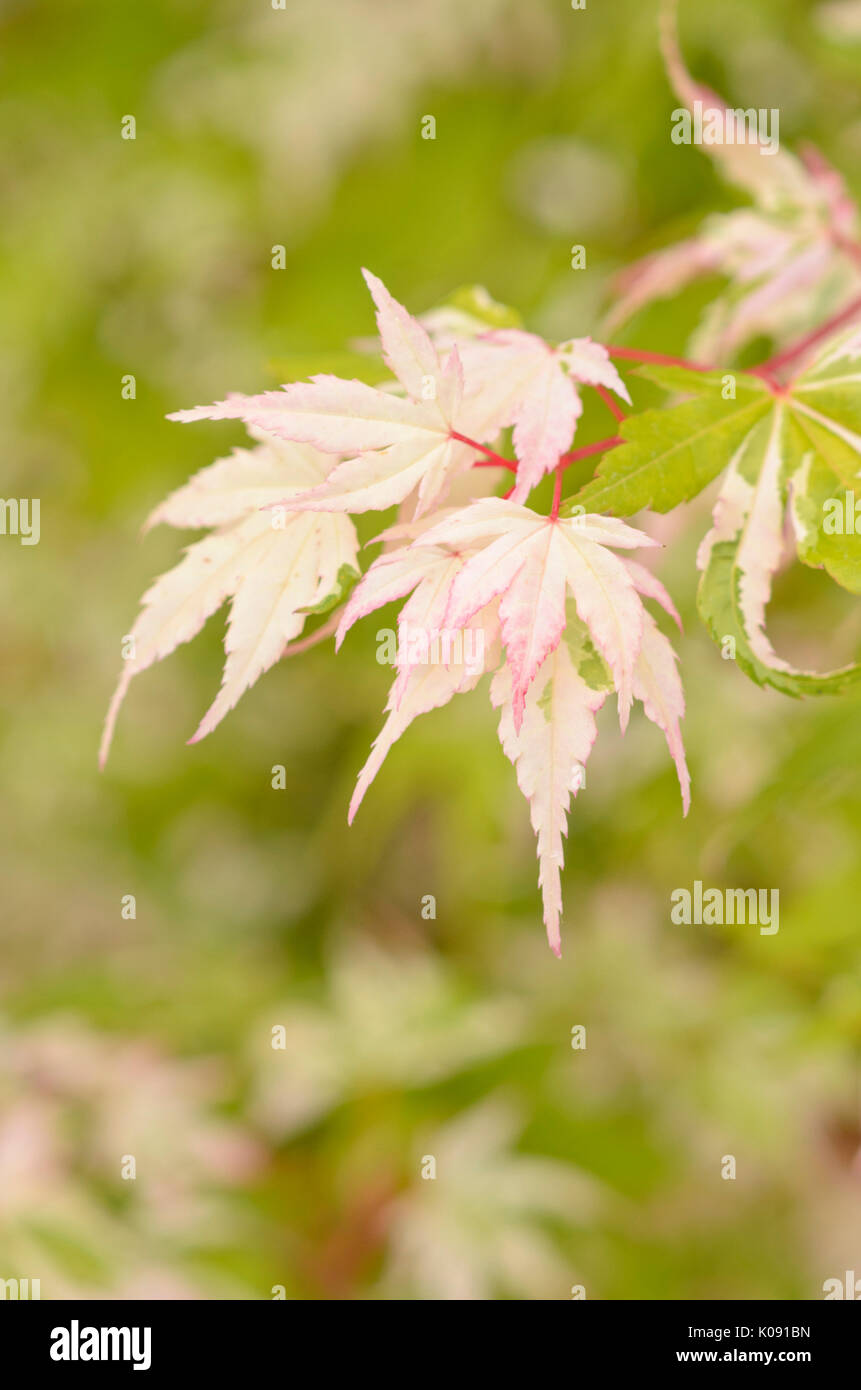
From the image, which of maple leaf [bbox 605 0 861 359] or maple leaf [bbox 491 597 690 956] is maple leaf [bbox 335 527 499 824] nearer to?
maple leaf [bbox 491 597 690 956]

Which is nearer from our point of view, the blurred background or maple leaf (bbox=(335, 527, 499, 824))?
maple leaf (bbox=(335, 527, 499, 824))

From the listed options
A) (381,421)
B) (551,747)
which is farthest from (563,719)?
(381,421)

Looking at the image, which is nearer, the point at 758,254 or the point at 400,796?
the point at 758,254

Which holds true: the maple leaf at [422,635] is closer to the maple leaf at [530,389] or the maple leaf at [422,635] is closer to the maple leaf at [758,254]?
the maple leaf at [530,389]

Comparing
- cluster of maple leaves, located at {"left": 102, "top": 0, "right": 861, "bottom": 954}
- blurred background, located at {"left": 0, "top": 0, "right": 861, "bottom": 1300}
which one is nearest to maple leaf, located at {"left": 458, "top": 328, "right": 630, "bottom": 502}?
cluster of maple leaves, located at {"left": 102, "top": 0, "right": 861, "bottom": 954}

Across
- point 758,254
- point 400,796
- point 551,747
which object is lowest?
point 551,747

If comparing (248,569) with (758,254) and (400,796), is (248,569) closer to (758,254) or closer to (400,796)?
(758,254)

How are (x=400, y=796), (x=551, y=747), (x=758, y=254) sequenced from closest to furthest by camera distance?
(x=551, y=747) → (x=758, y=254) → (x=400, y=796)
